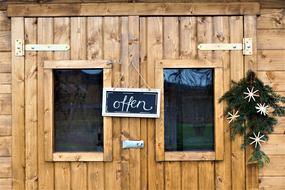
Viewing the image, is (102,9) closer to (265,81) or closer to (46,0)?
(46,0)

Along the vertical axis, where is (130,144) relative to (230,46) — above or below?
below

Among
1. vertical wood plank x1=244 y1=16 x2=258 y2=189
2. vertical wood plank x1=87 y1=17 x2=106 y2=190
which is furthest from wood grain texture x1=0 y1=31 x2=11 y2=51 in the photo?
vertical wood plank x1=244 y1=16 x2=258 y2=189

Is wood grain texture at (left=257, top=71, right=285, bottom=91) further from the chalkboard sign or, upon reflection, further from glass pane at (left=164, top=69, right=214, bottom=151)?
the chalkboard sign

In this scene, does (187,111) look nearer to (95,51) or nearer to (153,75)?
(153,75)

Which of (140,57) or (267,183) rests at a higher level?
(140,57)

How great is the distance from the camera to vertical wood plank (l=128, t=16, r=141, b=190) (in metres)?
3.13

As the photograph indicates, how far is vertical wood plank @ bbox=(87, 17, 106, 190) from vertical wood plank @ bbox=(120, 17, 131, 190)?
0.15 meters

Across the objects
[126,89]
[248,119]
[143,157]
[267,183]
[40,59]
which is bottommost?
[267,183]

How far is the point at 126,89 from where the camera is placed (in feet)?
10.3

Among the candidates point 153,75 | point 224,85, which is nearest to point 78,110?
point 153,75

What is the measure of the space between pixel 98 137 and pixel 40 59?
0.70m

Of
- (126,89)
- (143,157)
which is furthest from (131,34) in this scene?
(143,157)

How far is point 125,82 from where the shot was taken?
3146mm

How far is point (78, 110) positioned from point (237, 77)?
118 cm
